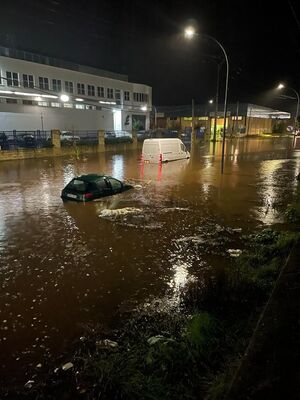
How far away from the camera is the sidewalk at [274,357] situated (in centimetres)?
250

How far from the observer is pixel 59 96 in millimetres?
43781

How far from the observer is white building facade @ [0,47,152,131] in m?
38.9

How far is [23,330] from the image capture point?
4.95m

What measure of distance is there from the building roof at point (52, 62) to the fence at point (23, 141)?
55.1ft

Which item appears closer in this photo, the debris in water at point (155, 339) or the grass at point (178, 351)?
the grass at point (178, 351)

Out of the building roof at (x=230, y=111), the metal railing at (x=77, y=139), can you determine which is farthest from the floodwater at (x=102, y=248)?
the building roof at (x=230, y=111)

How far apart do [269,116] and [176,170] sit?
61.7 metres

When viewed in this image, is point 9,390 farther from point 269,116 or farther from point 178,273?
point 269,116

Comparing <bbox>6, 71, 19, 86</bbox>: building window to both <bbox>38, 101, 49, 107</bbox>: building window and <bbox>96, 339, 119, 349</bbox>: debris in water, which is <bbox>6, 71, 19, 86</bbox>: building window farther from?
<bbox>96, 339, 119, 349</bbox>: debris in water

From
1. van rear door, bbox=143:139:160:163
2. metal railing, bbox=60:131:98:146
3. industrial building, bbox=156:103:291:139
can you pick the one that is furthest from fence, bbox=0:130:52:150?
industrial building, bbox=156:103:291:139

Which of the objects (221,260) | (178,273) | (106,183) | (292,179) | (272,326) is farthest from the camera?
(292,179)

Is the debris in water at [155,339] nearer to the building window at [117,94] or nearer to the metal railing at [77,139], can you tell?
the metal railing at [77,139]

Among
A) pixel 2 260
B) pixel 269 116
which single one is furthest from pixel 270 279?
pixel 269 116

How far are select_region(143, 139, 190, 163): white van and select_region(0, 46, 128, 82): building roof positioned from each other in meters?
28.0
